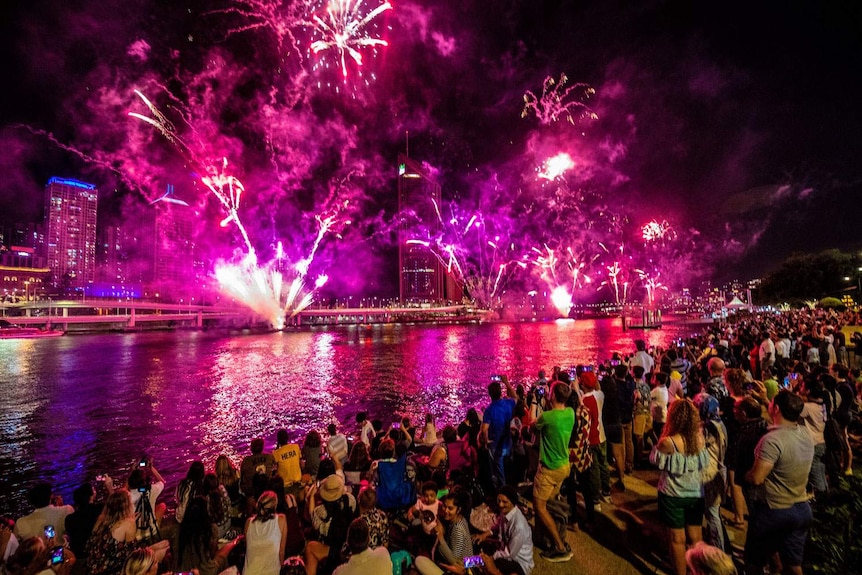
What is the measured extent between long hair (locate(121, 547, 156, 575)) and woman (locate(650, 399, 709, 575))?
477cm

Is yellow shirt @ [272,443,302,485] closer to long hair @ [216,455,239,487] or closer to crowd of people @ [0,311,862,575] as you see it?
crowd of people @ [0,311,862,575]

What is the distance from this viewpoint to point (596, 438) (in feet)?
20.9

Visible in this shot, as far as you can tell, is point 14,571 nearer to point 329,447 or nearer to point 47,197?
point 329,447

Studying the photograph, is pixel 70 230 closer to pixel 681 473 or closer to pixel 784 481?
pixel 681 473

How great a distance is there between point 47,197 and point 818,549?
25409cm

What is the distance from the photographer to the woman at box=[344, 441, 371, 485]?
718 centimetres

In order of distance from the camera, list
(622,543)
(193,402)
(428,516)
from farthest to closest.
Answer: (193,402) → (622,543) → (428,516)

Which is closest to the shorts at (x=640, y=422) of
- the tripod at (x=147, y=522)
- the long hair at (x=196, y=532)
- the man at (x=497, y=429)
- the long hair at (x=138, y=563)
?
the man at (x=497, y=429)

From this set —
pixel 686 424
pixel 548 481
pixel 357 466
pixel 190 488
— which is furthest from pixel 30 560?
pixel 686 424

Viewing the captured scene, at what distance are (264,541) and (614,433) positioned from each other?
5433mm

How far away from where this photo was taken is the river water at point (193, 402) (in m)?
15.0

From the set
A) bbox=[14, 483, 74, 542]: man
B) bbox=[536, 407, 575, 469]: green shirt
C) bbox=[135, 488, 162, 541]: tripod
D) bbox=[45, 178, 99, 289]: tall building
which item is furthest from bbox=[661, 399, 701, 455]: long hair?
bbox=[45, 178, 99, 289]: tall building

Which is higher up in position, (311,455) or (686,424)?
(686,424)

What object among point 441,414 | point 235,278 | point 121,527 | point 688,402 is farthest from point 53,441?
point 235,278
